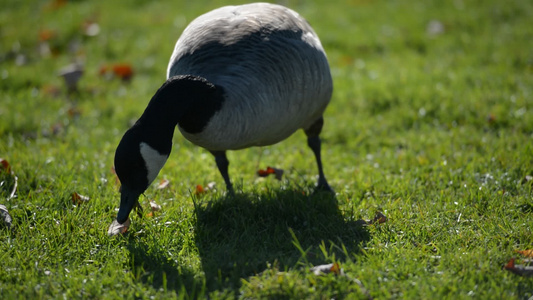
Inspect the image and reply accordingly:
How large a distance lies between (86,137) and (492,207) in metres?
4.53

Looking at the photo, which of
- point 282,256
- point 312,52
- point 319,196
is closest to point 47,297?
point 282,256

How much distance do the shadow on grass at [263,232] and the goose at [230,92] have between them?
53cm

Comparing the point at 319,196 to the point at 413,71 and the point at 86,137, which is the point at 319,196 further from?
the point at 413,71

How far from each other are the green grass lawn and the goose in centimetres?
50

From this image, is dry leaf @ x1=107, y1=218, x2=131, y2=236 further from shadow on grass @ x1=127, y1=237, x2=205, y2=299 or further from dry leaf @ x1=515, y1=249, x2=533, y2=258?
dry leaf @ x1=515, y1=249, x2=533, y2=258

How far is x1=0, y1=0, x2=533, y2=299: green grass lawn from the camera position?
3531 millimetres

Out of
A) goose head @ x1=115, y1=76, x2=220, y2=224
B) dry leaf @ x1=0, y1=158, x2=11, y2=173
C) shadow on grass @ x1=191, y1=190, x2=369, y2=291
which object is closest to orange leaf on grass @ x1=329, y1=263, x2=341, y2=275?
shadow on grass @ x1=191, y1=190, x2=369, y2=291

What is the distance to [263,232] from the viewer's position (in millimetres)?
4180

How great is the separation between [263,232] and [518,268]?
1835 mm

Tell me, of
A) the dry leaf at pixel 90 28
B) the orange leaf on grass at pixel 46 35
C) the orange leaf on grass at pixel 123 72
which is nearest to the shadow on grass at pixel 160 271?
the orange leaf on grass at pixel 123 72

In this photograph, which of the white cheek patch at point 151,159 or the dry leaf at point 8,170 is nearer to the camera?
the white cheek patch at point 151,159

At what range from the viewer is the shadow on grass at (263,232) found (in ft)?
12.1

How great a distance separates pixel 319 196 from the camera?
15.4 ft

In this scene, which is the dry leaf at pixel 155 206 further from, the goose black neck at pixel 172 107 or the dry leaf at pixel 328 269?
the dry leaf at pixel 328 269
